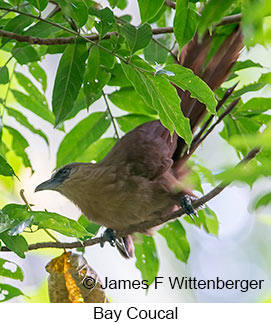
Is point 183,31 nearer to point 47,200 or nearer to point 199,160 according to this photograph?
point 199,160

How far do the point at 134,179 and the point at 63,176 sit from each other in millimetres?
246

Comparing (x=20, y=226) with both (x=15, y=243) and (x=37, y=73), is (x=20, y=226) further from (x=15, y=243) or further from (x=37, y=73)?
(x=37, y=73)

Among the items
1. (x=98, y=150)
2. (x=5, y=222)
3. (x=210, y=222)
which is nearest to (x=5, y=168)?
(x=5, y=222)

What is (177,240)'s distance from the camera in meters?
1.67

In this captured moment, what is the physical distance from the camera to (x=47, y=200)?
2424 millimetres

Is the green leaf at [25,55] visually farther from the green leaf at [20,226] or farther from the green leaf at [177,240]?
the green leaf at [177,240]

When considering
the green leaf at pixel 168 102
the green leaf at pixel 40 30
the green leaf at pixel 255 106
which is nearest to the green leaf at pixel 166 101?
→ the green leaf at pixel 168 102

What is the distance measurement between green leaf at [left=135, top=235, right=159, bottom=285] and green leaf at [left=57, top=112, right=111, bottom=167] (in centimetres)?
35

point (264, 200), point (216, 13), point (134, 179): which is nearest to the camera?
point (216, 13)

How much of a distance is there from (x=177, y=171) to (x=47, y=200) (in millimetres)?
935

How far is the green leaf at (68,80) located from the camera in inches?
48.8

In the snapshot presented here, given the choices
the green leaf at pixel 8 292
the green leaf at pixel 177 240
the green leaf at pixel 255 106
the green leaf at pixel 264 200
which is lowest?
the green leaf at pixel 264 200

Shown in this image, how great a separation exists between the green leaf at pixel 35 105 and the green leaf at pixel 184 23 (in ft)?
2.30

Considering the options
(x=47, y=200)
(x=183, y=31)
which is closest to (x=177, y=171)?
(x=183, y=31)
